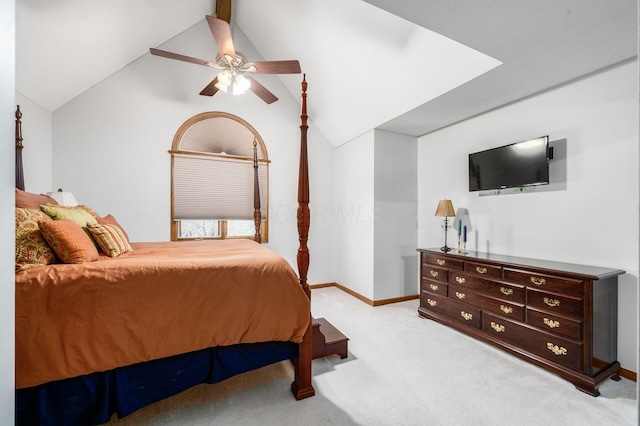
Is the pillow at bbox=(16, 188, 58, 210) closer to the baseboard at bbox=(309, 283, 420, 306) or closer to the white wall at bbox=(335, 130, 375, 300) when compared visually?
the white wall at bbox=(335, 130, 375, 300)

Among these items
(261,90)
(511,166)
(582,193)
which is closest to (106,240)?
(261,90)

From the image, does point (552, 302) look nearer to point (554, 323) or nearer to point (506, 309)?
point (554, 323)

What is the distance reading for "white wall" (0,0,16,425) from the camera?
2.05 ft

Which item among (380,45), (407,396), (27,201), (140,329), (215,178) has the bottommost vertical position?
(407,396)

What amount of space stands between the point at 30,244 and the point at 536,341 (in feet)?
11.3

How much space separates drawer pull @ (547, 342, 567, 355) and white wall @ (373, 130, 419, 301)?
1842 mm

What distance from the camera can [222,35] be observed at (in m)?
2.18

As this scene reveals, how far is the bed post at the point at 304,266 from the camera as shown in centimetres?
175

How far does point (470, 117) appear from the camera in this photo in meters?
3.16

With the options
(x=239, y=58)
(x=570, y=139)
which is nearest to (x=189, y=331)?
(x=239, y=58)

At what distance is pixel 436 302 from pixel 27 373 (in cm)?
320

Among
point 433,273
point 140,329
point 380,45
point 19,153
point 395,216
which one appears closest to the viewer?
point 140,329

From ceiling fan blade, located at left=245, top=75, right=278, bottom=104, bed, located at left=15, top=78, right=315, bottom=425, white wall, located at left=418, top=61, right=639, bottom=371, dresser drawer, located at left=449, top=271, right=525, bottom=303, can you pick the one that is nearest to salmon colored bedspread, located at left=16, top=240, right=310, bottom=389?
bed, located at left=15, top=78, right=315, bottom=425

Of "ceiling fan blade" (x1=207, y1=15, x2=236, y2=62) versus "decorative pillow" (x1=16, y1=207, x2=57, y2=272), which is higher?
"ceiling fan blade" (x1=207, y1=15, x2=236, y2=62)
